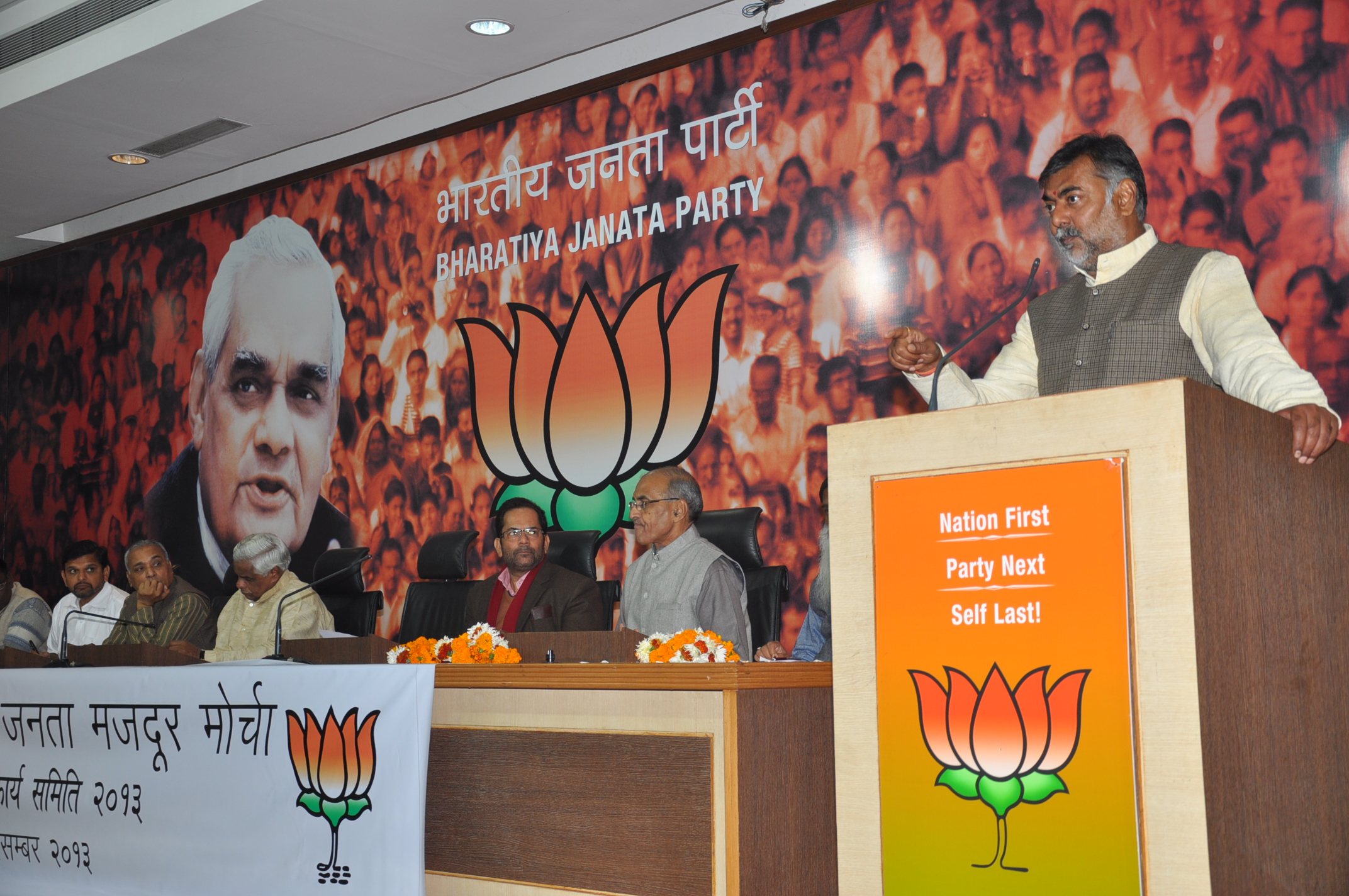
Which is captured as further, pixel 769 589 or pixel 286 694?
pixel 769 589

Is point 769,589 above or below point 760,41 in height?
below

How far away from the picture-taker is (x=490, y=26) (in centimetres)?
464

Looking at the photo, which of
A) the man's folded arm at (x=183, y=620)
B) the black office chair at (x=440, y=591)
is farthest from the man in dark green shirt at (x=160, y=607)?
the black office chair at (x=440, y=591)

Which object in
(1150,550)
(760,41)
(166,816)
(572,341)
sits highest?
(760,41)

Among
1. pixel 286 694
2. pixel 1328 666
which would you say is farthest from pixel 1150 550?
pixel 286 694

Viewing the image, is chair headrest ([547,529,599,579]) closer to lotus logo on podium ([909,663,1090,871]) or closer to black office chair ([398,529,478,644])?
black office chair ([398,529,478,644])

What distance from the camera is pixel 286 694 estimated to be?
2553 mm

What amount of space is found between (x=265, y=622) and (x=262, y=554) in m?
0.33

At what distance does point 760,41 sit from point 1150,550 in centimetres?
337

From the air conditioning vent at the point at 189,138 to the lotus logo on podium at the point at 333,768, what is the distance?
153 inches

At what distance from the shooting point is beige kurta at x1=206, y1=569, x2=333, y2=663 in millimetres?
4441

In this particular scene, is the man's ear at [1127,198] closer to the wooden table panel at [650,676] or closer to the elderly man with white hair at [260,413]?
the wooden table panel at [650,676]

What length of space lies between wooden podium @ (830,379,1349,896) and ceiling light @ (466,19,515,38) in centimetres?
341

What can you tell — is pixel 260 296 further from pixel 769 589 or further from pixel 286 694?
pixel 286 694
